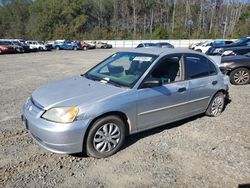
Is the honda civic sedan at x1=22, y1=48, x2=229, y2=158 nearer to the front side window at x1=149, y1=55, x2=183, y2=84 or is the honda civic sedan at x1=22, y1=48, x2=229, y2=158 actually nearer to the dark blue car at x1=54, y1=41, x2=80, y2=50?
the front side window at x1=149, y1=55, x2=183, y2=84

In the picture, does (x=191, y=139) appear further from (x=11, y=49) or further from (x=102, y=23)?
(x=102, y=23)

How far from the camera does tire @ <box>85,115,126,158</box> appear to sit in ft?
12.1

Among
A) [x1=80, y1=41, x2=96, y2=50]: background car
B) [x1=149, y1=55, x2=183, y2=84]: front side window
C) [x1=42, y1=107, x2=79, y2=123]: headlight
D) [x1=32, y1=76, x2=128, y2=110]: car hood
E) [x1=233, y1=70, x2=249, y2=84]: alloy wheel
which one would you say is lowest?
[x1=80, y1=41, x2=96, y2=50]: background car

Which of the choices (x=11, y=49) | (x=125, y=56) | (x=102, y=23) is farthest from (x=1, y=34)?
(x=125, y=56)

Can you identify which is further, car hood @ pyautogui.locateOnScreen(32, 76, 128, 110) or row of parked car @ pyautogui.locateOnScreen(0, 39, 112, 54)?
row of parked car @ pyautogui.locateOnScreen(0, 39, 112, 54)

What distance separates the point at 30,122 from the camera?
367 centimetres

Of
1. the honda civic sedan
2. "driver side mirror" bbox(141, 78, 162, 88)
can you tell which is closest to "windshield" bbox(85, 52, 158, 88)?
the honda civic sedan

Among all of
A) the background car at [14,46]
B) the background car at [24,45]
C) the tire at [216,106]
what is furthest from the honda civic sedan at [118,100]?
the background car at [24,45]

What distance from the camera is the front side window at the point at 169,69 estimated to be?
443 centimetres

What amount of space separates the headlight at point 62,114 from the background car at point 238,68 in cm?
746

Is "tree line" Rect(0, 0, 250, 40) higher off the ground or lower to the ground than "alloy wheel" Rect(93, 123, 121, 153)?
higher

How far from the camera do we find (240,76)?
945 cm

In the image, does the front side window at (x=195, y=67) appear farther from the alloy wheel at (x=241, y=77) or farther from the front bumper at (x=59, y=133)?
the alloy wheel at (x=241, y=77)

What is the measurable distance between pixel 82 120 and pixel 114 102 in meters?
0.56
